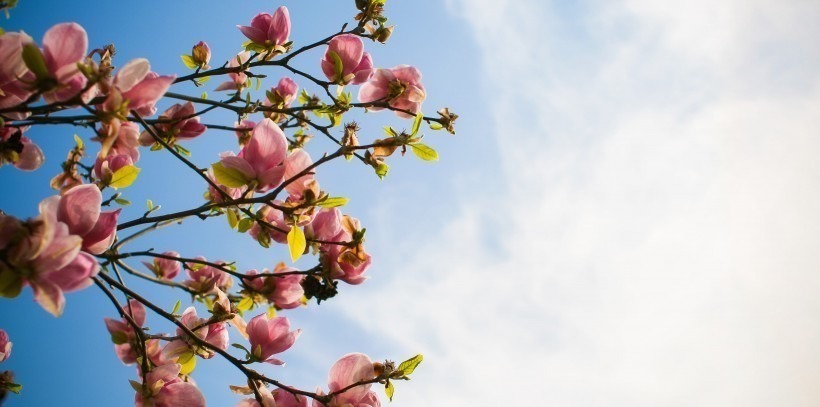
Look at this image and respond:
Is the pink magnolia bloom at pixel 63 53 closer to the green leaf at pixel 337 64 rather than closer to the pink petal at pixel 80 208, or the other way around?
the pink petal at pixel 80 208

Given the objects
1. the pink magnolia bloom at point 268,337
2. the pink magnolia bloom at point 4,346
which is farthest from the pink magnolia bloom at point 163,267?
the pink magnolia bloom at point 268,337

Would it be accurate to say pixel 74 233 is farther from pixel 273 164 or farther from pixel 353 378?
pixel 353 378

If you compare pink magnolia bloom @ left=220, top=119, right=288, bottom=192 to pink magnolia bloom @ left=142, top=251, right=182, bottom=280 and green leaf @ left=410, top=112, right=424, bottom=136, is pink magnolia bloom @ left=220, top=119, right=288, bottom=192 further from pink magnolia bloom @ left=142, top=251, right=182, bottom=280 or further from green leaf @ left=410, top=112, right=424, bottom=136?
pink magnolia bloom @ left=142, top=251, right=182, bottom=280

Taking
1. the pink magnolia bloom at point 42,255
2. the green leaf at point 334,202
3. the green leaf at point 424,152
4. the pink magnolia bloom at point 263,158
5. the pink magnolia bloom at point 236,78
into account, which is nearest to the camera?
the pink magnolia bloom at point 42,255

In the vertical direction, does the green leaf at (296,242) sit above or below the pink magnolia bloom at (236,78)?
below

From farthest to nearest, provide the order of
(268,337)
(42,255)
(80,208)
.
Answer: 1. (268,337)
2. (80,208)
3. (42,255)

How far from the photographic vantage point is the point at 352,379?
1.39 meters

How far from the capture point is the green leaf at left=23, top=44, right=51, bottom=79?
96 cm

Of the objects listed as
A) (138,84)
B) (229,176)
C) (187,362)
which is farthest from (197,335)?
(138,84)

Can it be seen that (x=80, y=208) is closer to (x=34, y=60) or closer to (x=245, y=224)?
(x=34, y=60)

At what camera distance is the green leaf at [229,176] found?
4.20 feet

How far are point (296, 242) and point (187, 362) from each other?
0.56 meters

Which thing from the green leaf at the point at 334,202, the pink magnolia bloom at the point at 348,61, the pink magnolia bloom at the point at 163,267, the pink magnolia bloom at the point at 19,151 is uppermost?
the pink magnolia bloom at the point at 348,61

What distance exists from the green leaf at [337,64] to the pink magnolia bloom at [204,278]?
0.79 meters
